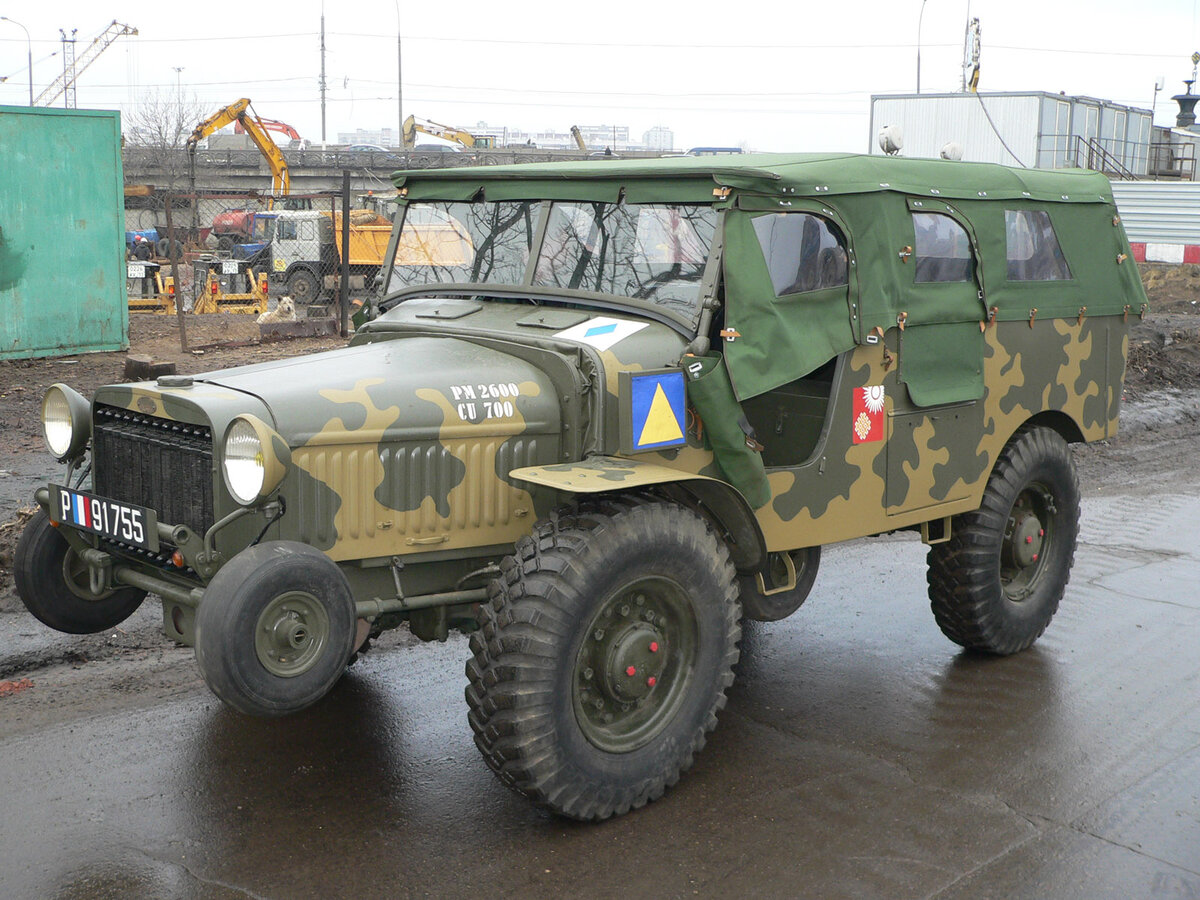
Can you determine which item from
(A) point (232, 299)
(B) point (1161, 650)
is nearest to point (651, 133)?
(A) point (232, 299)

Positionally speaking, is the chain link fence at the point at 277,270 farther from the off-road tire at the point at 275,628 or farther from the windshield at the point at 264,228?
the off-road tire at the point at 275,628

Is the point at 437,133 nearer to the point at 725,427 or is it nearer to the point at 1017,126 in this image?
the point at 1017,126

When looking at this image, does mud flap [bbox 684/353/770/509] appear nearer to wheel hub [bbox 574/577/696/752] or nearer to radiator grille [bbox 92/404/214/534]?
wheel hub [bbox 574/577/696/752]

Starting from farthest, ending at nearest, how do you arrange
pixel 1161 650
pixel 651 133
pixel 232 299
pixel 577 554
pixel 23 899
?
pixel 651 133 → pixel 232 299 → pixel 1161 650 → pixel 577 554 → pixel 23 899

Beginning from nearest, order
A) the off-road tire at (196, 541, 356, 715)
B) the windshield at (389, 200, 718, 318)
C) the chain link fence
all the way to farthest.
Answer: the off-road tire at (196, 541, 356, 715), the windshield at (389, 200, 718, 318), the chain link fence

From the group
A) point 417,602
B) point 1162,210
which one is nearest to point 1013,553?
point 417,602

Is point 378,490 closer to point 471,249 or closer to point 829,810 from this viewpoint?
point 471,249

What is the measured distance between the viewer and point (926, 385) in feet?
17.2

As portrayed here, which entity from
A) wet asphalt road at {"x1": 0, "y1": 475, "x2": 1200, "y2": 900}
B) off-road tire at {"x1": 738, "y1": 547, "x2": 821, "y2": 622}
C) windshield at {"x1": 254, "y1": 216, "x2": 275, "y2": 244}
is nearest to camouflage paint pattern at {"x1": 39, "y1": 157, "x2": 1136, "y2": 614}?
off-road tire at {"x1": 738, "y1": 547, "x2": 821, "y2": 622}

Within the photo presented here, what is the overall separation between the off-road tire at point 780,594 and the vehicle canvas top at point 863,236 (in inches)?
33.9

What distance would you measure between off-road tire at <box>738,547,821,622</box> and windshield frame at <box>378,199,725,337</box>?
1123mm

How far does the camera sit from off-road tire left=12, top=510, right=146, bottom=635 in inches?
179

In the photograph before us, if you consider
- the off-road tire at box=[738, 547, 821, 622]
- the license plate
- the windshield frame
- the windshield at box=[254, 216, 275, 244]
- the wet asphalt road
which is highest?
the windshield at box=[254, 216, 275, 244]

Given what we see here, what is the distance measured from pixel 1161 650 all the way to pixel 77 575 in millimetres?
4924
